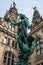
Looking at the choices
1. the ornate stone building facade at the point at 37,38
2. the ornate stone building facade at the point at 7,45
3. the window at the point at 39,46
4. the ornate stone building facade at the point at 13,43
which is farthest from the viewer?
Answer: the ornate stone building facade at the point at 7,45

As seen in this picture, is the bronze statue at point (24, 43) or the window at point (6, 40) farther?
the window at point (6, 40)

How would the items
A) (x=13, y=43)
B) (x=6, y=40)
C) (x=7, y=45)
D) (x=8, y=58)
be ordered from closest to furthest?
(x=8, y=58), (x=7, y=45), (x=6, y=40), (x=13, y=43)

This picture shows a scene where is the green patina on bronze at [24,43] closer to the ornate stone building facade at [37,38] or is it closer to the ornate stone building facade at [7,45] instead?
the ornate stone building facade at [37,38]

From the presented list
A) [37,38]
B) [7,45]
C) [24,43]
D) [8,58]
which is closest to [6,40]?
[7,45]

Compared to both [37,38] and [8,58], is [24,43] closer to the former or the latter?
[37,38]

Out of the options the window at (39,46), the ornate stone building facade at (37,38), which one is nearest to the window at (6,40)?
the ornate stone building facade at (37,38)

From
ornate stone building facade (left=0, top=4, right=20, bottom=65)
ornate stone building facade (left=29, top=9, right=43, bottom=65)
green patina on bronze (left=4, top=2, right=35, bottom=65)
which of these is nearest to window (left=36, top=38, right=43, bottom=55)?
ornate stone building facade (left=29, top=9, right=43, bottom=65)

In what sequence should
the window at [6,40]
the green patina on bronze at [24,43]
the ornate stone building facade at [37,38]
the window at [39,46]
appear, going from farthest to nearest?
the window at [6,40] < the window at [39,46] < the ornate stone building facade at [37,38] < the green patina on bronze at [24,43]

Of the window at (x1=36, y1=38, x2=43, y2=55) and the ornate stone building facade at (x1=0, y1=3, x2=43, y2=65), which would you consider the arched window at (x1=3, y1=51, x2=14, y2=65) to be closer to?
the ornate stone building facade at (x1=0, y1=3, x2=43, y2=65)

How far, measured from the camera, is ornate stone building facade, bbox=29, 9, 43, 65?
20030 millimetres

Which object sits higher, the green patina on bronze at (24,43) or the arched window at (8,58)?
the green patina on bronze at (24,43)

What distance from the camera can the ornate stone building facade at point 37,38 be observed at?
20.0m

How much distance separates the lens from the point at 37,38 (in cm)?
2158

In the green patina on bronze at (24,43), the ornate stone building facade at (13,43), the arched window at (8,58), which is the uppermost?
the green patina on bronze at (24,43)
